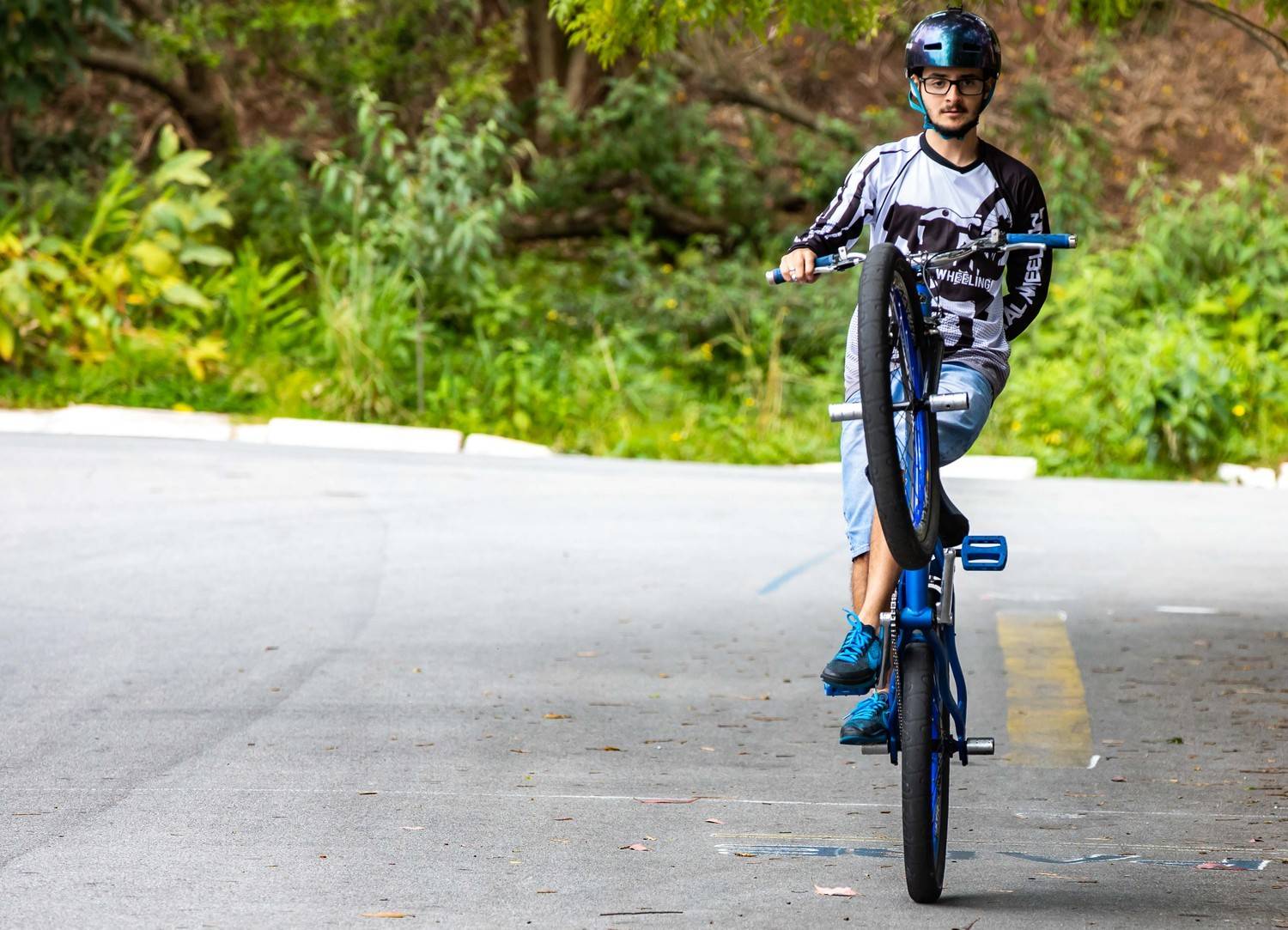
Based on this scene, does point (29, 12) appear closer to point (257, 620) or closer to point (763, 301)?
point (763, 301)

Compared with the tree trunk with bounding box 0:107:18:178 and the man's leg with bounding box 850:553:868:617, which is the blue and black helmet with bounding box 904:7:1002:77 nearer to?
the man's leg with bounding box 850:553:868:617

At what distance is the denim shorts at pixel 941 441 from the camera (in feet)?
16.6

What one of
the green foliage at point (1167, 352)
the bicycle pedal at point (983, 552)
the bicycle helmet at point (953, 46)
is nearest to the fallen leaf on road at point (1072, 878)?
the bicycle pedal at point (983, 552)

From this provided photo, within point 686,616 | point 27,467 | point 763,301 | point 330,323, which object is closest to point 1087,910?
point 686,616

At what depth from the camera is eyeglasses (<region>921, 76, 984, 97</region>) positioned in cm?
507

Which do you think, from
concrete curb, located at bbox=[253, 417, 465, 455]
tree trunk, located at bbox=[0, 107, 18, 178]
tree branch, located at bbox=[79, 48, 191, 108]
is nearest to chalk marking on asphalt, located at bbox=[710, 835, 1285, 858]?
concrete curb, located at bbox=[253, 417, 465, 455]

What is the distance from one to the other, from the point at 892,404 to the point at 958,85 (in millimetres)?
1037

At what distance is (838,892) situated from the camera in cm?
481

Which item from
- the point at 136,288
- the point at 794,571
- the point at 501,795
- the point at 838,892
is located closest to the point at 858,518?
the point at 838,892

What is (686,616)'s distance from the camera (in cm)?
960

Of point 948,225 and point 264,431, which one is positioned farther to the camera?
point 264,431

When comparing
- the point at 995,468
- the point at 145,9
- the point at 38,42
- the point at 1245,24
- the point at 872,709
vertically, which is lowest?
the point at 995,468

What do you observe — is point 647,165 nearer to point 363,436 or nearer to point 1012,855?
point 363,436

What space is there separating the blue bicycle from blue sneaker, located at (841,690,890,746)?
22 mm
